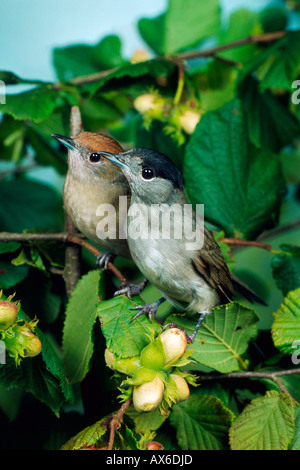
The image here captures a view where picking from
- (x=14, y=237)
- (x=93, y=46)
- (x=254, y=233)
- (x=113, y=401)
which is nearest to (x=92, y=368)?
(x=113, y=401)

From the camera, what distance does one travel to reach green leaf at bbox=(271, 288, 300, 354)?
1.87ft

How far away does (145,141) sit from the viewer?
0.77 meters

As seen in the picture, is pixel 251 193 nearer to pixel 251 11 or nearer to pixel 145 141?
pixel 145 141

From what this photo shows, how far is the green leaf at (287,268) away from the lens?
68 cm

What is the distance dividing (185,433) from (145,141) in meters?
0.42

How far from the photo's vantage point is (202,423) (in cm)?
58

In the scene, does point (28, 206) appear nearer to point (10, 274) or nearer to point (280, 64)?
point (10, 274)

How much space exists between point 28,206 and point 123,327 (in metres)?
0.46

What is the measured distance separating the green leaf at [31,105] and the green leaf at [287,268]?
38 centimetres

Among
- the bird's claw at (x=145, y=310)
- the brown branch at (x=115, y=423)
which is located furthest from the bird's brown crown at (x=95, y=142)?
the brown branch at (x=115, y=423)

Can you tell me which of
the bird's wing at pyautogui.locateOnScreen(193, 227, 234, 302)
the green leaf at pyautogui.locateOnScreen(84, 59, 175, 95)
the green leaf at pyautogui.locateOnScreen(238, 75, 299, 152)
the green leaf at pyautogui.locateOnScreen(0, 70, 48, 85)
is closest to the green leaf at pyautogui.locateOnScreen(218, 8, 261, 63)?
the green leaf at pyautogui.locateOnScreen(238, 75, 299, 152)

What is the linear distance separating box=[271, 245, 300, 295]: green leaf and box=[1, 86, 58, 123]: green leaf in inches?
14.8

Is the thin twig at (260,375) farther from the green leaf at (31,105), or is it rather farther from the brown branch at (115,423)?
the green leaf at (31,105)

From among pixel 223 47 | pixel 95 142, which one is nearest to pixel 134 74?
pixel 95 142
